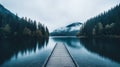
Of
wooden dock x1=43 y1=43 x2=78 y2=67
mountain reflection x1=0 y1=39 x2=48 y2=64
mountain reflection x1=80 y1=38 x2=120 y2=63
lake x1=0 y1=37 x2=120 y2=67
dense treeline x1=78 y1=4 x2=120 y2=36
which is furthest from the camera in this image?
dense treeline x1=78 y1=4 x2=120 y2=36

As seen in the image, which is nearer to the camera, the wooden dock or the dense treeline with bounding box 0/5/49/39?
the wooden dock

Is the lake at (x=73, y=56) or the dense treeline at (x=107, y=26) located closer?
the lake at (x=73, y=56)

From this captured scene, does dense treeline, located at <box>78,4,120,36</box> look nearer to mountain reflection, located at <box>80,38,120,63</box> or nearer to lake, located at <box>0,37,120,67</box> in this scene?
mountain reflection, located at <box>80,38,120,63</box>

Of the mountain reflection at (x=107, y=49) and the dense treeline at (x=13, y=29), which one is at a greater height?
the dense treeline at (x=13, y=29)

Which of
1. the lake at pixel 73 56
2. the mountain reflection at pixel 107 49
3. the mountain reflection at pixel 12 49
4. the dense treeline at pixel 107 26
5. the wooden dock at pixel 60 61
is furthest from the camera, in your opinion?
the dense treeline at pixel 107 26

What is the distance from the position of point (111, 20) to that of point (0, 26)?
87.5 m

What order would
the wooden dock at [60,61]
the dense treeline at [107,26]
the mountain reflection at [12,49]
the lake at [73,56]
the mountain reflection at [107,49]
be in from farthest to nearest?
the dense treeline at [107,26]
the mountain reflection at [12,49]
the mountain reflection at [107,49]
the lake at [73,56]
the wooden dock at [60,61]

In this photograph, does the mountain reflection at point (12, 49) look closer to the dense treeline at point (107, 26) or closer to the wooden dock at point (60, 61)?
the wooden dock at point (60, 61)

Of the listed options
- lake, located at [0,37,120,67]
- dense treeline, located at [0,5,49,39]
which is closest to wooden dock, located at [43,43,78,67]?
lake, located at [0,37,120,67]

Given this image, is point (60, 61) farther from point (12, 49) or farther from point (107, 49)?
point (12, 49)

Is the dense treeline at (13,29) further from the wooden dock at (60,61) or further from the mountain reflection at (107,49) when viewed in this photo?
the wooden dock at (60,61)

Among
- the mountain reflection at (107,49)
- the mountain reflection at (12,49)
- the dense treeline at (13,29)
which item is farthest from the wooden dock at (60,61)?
the dense treeline at (13,29)

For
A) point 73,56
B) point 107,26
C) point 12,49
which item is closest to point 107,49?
point 73,56

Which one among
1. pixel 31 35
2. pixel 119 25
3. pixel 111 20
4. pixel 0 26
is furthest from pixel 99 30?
pixel 0 26
